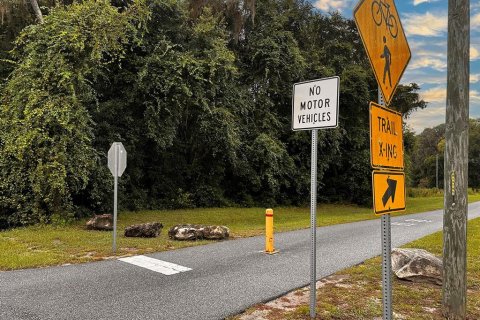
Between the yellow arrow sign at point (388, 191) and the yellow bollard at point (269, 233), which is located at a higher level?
the yellow arrow sign at point (388, 191)

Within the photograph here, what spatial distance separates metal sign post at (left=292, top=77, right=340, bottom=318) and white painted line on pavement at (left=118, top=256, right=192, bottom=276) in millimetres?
3071

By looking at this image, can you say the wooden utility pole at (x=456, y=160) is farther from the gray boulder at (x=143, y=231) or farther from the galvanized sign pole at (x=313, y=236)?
the gray boulder at (x=143, y=231)

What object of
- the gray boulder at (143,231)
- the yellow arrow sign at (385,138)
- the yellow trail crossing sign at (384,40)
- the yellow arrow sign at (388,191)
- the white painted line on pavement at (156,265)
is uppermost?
the yellow trail crossing sign at (384,40)

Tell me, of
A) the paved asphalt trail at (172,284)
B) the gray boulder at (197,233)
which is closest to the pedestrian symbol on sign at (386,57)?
the paved asphalt trail at (172,284)

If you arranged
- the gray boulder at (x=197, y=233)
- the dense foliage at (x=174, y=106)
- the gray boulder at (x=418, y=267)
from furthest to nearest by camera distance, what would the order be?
the dense foliage at (x=174, y=106) < the gray boulder at (x=197, y=233) < the gray boulder at (x=418, y=267)

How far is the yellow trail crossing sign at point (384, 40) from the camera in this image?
10.9ft

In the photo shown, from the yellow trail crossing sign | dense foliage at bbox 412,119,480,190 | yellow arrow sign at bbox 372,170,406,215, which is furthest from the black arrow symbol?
dense foliage at bbox 412,119,480,190

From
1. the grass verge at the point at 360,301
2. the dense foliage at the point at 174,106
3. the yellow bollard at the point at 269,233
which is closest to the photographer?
the grass verge at the point at 360,301

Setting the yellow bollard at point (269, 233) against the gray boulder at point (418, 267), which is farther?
the yellow bollard at point (269, 233)

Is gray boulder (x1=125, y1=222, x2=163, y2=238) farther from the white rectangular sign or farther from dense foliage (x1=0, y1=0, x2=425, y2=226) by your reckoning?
the white rectangular sign

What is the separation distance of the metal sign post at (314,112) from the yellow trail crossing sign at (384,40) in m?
0.68

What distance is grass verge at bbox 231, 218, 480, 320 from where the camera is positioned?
471 cm

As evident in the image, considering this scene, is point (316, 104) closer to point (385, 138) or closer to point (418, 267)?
point (385, 138)

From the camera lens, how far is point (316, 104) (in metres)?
4.43
